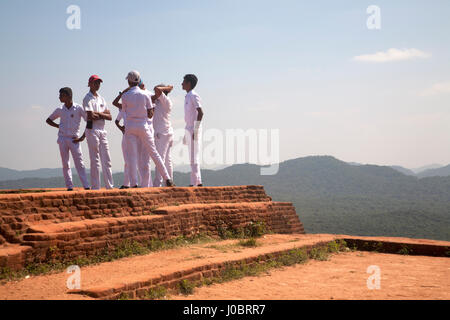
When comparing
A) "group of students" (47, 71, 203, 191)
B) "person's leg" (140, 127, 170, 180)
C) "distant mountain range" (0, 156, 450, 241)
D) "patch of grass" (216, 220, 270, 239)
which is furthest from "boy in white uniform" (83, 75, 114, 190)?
"distant mountain range" (0, 156, 450, 241)

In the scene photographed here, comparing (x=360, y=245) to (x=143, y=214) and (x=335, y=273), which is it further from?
(x=143, y=214)

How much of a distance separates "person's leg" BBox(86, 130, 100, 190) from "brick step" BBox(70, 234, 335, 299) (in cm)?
269

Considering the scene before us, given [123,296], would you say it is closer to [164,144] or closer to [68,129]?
[68,129]

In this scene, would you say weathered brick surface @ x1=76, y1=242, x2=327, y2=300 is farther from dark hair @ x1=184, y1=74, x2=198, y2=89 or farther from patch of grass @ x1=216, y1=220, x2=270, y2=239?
dark hair @ x1=184, y1=74, x2=198, y2=89

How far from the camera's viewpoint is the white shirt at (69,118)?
9555 millimetres

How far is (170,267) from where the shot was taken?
20.6 ft

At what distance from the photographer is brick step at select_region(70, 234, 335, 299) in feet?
17.1

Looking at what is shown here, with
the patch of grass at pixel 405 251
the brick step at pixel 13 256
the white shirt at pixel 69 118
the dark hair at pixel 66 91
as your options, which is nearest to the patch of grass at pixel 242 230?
the patch of grass at pixel 405 251

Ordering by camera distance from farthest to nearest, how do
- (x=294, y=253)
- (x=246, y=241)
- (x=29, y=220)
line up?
1. (x=246, y=241)
2. (x=294, y=253)
3. (x=29, y=220)

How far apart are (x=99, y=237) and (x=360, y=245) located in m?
5.98

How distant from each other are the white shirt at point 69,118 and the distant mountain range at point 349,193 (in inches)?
1133

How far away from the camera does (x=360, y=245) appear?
10.7 meters

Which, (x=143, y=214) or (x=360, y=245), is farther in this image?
(x=360, y=245)
